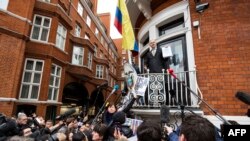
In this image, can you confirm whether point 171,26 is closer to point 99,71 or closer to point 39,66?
point 39,66

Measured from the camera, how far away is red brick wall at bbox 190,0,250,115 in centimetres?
388

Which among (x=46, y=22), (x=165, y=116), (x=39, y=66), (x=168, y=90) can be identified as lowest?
Answer: (x=165, y=116)

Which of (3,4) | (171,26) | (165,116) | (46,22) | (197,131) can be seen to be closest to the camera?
(197,131)

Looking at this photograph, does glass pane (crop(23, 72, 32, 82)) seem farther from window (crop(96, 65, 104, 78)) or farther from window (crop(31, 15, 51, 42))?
window (crop(96, 65, 104, 78))

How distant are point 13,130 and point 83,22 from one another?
18.6 metres

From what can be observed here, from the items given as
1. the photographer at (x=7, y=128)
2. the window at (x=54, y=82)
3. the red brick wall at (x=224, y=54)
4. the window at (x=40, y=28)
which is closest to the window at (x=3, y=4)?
the window at (x=40, y=28)

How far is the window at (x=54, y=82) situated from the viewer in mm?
12266

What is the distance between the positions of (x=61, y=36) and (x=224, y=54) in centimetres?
1222

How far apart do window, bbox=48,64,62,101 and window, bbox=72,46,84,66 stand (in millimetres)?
3657

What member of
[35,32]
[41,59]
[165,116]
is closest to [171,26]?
[165,116]

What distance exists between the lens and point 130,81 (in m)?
4.66

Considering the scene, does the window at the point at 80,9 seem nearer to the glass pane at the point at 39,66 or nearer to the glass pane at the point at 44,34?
the glass pane at the point at 44,34

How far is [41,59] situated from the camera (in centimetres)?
1147

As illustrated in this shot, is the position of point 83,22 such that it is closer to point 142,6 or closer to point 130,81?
point 142,6
